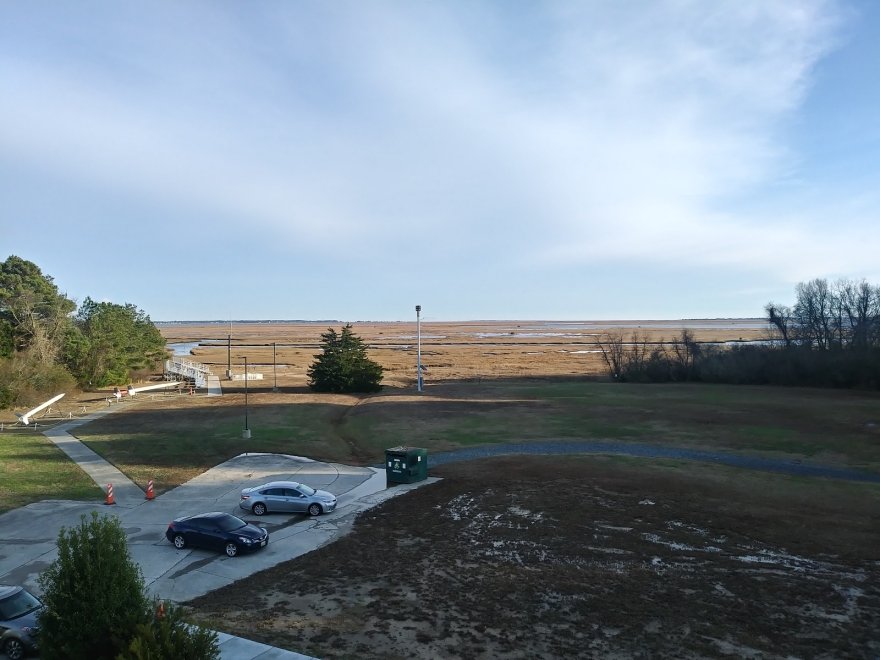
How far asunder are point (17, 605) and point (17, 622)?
24.2 inches

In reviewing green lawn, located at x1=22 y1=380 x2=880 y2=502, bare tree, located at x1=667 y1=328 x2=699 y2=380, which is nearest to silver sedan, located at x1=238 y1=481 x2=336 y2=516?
green lawn, located at x1=22 y1=380 x2=880 y2=502

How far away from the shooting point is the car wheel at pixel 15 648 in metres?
11.9

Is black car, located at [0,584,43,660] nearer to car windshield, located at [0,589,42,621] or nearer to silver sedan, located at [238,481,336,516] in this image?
car windshield, located at [0,589,42,621]

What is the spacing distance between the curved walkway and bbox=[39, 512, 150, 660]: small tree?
2179cm

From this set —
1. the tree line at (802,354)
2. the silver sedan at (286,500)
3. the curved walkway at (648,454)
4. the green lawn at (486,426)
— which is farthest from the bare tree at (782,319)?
the silver sedan at (286,500)

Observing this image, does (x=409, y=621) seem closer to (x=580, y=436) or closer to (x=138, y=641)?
(x=138, y=641)

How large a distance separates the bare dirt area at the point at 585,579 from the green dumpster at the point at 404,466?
256 cm

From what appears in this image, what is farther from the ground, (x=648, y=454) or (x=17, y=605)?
(x=17, y=605)

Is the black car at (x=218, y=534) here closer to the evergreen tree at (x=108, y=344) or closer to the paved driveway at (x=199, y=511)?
Result: the paved driveway at (x=199, y=511)

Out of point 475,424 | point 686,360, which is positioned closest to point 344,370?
point 475,424

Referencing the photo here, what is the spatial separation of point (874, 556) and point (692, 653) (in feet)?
28.6

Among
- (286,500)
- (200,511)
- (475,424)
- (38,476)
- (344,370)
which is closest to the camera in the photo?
(286,500)

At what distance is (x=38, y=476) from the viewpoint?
28.1m

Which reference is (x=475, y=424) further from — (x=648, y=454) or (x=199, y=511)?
(x=199, y=511)
